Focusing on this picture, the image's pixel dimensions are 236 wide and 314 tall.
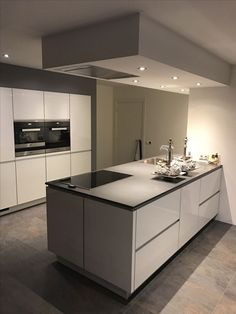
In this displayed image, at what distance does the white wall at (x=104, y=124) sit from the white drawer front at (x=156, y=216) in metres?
4.25

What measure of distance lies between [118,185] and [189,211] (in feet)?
3.14

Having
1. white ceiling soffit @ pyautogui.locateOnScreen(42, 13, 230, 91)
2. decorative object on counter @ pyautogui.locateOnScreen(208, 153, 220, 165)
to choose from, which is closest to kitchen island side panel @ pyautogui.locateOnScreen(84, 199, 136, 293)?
white ceiling soffit @ pyautogui.locateOnScreen(42, 13, 230, 91)

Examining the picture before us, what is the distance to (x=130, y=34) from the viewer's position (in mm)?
1858

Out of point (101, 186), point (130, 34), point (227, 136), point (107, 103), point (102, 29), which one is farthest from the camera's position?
point (107, 103)

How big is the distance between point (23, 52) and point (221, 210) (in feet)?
11.4

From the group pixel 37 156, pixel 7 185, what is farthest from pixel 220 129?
pixel 7 185

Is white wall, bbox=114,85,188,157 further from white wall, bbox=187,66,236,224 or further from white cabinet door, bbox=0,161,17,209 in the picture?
white cabinet door, bbox=0,161,17,209

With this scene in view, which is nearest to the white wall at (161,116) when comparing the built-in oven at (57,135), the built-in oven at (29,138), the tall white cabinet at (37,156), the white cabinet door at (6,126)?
the tall white cabinet at (37,156)

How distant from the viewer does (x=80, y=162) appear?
507cm

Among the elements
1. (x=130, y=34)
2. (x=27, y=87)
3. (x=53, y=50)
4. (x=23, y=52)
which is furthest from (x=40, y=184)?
(x=130, y=34)

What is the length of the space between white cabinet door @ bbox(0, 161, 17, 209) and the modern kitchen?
0.6 inches

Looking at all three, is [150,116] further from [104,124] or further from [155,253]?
[155,253]

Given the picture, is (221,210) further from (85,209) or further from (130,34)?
(130,34)

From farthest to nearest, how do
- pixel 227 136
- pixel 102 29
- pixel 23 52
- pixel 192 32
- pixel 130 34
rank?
1. pixel 227 136
2. pixel 23 52
3. pixel 192 32
4. pixel 102 29
5. pixel 130 34
